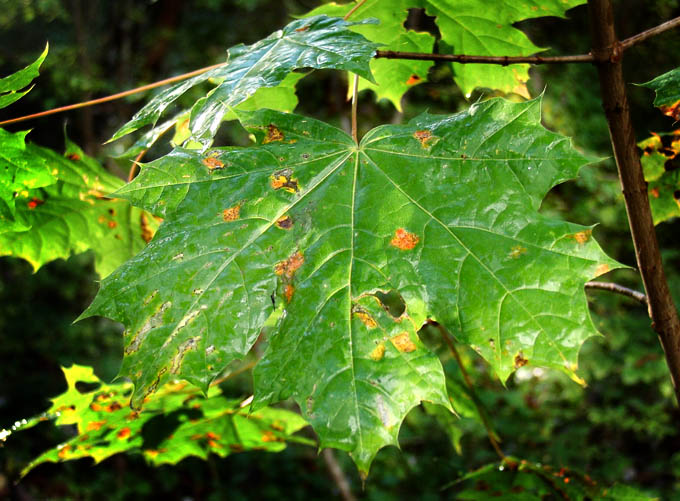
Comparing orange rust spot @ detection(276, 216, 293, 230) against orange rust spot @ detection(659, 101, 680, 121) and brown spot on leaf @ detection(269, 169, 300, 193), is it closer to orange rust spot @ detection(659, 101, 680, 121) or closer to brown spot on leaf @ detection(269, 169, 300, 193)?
brown spot on leaf @ detection(269, 169, 300, 193)

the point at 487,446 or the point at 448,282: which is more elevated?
the point at 448,282

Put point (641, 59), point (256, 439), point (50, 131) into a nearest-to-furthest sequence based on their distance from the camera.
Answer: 1. point (256, 439)
2. point (641, 59)
3. point (50, 131)

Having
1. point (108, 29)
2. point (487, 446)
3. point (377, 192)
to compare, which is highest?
point (108, 29)

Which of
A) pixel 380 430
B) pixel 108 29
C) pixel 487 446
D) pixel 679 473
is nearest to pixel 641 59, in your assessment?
pixel 679 473

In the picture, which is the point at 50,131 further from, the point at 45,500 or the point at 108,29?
the point at 45,500

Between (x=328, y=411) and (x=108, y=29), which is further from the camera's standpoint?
(x=108, y=29)

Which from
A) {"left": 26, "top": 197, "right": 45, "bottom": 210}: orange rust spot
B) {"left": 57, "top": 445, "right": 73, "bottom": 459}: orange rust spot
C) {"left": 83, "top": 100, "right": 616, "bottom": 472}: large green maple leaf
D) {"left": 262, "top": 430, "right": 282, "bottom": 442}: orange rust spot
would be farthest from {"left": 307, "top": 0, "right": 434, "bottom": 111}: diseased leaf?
{"left": 57, "top": 445, "right": 73, "bottom": 459}: orange rust spot

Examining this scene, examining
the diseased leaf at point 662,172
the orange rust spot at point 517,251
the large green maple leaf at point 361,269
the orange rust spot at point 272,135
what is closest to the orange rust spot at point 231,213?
the large green maple leaf at point 361,269

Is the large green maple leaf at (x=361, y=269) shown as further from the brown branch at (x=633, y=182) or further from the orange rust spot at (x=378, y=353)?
the brown branch at (x=633, y=182)
